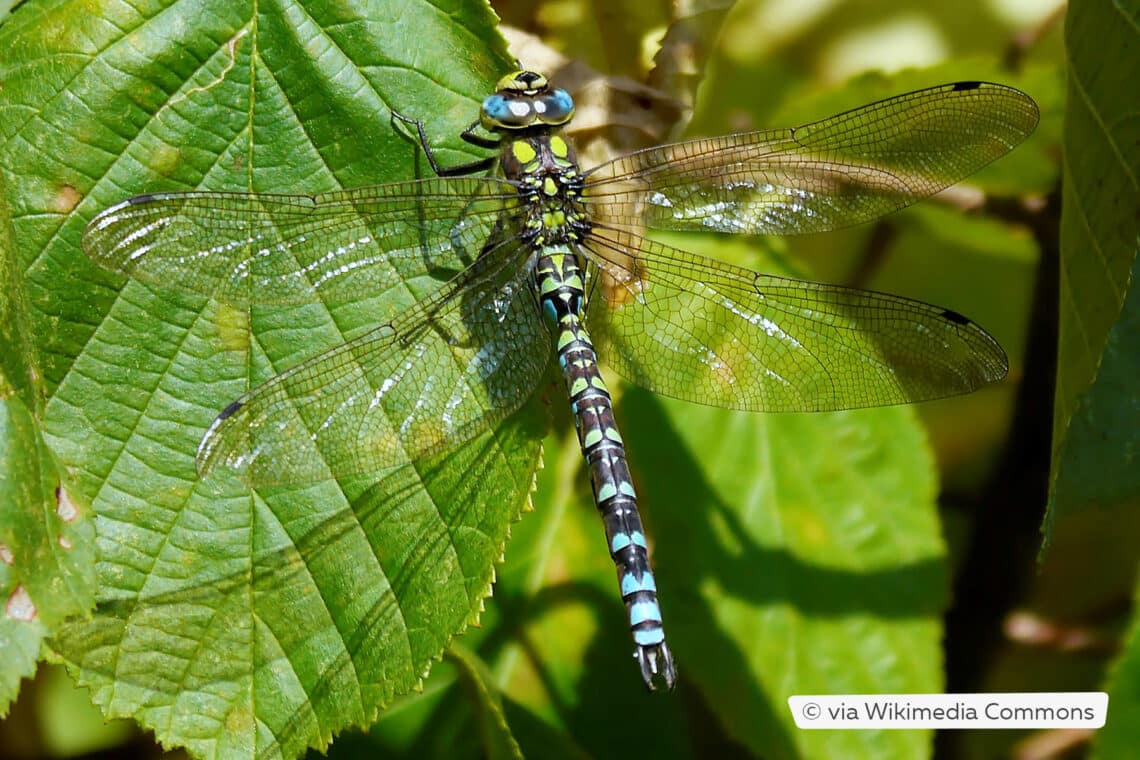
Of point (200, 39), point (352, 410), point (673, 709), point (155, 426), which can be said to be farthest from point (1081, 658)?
point (200, 39)

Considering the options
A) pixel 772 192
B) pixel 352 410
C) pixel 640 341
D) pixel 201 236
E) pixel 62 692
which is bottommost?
pixel 62 692

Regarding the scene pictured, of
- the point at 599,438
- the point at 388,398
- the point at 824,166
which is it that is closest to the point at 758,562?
the point at 599,438

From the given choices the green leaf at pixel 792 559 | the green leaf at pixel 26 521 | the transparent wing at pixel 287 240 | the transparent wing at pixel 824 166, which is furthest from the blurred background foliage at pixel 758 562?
the green leaf at pixel 26 521

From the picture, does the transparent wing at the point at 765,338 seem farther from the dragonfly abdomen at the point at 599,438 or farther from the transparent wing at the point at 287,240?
the transparent wing at the point at 287,240

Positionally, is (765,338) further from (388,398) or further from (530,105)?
(388,398)

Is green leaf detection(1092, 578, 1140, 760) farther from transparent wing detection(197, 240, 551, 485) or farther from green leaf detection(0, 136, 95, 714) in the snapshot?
green leaf detection(0, 136, 95, 714)

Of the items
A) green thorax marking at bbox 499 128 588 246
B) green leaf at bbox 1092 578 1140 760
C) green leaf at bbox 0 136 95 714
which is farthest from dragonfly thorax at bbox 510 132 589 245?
green leaf at bbox 1092 578 1140 760

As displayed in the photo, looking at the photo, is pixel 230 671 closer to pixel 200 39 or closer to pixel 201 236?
pixel 201 236
